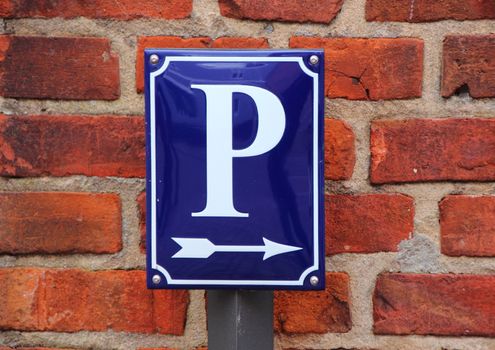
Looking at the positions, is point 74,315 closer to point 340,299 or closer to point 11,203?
point 11,203

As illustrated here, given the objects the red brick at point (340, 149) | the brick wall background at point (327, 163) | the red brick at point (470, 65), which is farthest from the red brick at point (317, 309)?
the red brick at point (470, 65)

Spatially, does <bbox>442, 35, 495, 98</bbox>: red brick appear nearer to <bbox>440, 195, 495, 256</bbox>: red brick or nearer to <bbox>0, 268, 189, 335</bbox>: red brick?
<bbox>440, 195, 495, 256</bbox>: red brick

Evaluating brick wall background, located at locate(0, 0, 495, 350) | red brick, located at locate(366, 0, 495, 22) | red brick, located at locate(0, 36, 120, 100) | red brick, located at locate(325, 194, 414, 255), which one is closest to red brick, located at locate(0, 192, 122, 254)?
brick wall background, located at locate(0, 0, 495, 350)

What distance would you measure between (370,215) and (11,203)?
36 cm

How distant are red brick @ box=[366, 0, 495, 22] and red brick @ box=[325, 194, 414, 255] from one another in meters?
0.18

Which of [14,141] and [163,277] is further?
[14,141]

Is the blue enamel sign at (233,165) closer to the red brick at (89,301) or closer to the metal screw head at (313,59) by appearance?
the metal screw head at (313,59)

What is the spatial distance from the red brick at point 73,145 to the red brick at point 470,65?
307mm

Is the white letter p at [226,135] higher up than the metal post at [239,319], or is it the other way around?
the white letter p at [226,135]

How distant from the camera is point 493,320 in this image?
2.06 ft

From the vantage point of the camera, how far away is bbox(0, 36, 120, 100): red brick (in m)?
0.62

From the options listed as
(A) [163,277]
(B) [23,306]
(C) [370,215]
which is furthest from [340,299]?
(B) [23,306]

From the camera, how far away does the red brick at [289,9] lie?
2.02ft

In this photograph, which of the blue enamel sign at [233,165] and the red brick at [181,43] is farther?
the red brick at [181,43]
